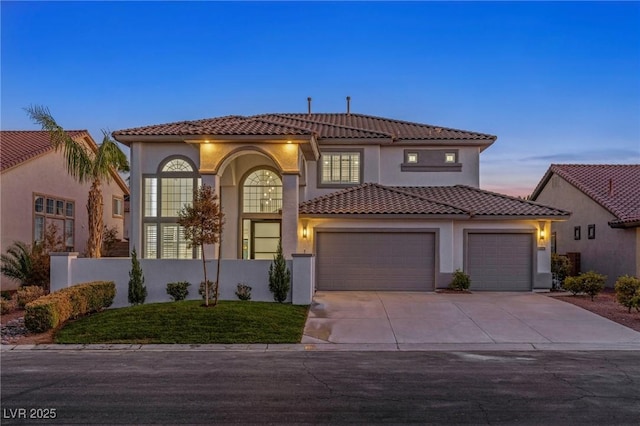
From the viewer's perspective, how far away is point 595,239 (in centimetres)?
2459

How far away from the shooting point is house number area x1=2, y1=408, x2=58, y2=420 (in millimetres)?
7305

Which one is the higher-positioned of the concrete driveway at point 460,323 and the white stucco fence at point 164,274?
the white stucco fence at point 164,274

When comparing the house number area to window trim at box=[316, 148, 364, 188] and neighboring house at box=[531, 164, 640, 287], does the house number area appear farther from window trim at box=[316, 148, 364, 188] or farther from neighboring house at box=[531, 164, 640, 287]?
neighboring house at box=[531, 164, 640, 287]

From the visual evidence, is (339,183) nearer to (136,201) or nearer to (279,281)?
(279,281)

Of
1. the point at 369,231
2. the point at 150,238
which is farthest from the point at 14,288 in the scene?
the point at 369,231

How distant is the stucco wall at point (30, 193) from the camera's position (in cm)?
2202

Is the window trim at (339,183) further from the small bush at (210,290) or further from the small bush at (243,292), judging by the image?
the small bush at (210,290)

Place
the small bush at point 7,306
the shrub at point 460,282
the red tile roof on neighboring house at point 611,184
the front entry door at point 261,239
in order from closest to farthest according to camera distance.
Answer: the small bush at point 7,306 → the shrub at point 460,282 → the front entry door at point 261,239 → the red tile roof on neighboring house at point 611,184

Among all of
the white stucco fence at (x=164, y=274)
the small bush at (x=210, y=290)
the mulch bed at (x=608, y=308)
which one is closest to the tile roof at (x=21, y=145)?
the white stucco fence at (x=164, y=274)

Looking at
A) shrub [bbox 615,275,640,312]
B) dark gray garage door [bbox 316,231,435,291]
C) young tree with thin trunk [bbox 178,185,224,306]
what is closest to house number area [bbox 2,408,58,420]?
young tree with thin trunk [bbox 178,185,224,306]

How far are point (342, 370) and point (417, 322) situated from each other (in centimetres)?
528

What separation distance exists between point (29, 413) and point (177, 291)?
9641 mm

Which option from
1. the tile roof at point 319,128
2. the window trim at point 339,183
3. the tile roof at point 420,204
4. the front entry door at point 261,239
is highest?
the tile roof at point 319,128

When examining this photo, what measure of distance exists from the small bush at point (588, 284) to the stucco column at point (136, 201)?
15.2 meters
